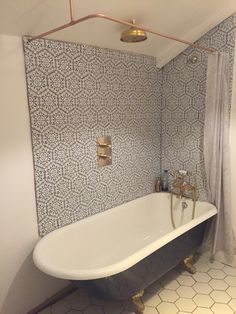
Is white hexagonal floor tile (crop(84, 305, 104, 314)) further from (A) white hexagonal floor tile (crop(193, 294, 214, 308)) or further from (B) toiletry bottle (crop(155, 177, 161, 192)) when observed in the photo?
(B) toiletry bottle (crop(155, 177, 161, 192))

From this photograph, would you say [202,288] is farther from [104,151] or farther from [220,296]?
[104,151]

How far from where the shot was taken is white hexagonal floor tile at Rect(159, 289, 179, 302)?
86.3 inches

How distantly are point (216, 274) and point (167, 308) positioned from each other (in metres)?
0.69

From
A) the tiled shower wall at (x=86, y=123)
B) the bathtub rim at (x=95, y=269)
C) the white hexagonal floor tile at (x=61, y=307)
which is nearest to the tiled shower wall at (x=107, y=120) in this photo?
the tiled shower wall at (x=86, y=123)

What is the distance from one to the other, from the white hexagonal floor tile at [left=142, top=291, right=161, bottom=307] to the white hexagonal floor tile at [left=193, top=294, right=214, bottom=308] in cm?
30

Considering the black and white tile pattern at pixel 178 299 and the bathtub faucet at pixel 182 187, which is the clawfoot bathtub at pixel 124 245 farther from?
the black and white tile pattern at pixel 178 299

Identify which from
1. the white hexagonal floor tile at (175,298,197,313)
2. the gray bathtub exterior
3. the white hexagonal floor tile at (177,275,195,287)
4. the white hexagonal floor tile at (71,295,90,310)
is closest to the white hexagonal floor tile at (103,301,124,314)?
the white hexagonal floor tile at (71,295,90,310)

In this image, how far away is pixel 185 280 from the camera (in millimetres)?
2432

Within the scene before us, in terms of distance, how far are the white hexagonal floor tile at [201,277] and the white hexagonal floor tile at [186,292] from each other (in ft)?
0.53

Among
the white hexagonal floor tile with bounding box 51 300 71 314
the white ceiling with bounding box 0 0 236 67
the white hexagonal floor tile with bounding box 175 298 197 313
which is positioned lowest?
the white hexagonal floor tile with bounding box 51 300 71 314

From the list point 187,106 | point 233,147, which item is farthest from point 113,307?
point 187,106

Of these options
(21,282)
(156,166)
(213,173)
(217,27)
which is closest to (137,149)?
(156,166)

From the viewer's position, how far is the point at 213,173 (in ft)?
8.26

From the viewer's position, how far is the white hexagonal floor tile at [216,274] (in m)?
2.49
